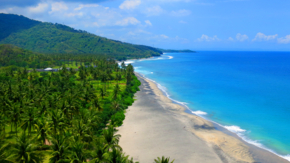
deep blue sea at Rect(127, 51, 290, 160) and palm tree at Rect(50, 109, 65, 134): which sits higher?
palm tree at Rect(50, 109, 65, 134)

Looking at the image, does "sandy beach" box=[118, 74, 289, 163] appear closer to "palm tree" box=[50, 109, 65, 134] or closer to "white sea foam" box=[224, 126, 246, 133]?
"white sea foam" box=[224, 126, 246, 133]

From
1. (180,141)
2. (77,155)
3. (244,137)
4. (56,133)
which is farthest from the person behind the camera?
(244,137)

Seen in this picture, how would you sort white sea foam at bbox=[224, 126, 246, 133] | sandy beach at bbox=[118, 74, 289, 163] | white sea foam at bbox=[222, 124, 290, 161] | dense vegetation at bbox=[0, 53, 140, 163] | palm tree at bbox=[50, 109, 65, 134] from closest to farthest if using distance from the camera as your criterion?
dense vegetation at bbox=[0, 53, 140, 163]
palm tree at bbox=[50, 109, 65, 134]
sandy beach at bbox=[118, 74, 289, 163]
white sea foam at bbox=[222, 124, 290, 161]
white sea foam at bbox=[224, 126, 246, 133]

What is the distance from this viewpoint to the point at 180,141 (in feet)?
160

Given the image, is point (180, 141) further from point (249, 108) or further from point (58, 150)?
point (249, 108)

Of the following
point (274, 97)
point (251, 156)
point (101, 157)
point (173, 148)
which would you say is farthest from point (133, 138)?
point (274, 97)

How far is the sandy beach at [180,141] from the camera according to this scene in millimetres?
42594

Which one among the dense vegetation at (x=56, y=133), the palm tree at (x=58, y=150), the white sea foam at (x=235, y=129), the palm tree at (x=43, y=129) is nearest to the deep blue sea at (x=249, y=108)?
the white sea foam at (x=235, y=129)

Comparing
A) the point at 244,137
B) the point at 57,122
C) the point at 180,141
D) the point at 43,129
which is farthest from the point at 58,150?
the point at 244,137

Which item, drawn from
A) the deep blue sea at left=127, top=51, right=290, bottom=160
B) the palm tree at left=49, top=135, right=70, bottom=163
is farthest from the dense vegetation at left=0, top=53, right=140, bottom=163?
the deep blue sea at left=127, top=51, right=290, bottom=160

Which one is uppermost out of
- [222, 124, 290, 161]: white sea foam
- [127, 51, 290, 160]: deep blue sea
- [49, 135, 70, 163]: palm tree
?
[49, 135, 70, 163]: palm tree

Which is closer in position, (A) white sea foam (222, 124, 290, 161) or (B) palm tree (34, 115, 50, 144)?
(B) palm tree (34, 115, 50, 144)

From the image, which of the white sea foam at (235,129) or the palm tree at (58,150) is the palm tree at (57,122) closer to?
the palm tree at (58,150)

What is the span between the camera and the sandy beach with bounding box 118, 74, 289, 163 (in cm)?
4259
